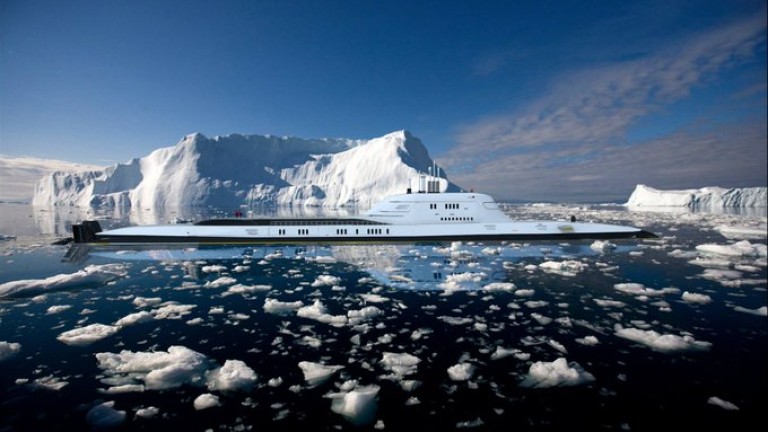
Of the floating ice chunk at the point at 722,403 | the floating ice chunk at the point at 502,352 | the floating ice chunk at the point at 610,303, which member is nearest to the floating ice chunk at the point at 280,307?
the floating ice chunk at the point at 502,352

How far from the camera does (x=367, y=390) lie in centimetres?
708

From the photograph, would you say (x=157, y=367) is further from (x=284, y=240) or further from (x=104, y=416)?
(x=284, y=240)

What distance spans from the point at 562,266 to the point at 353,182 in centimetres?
14072

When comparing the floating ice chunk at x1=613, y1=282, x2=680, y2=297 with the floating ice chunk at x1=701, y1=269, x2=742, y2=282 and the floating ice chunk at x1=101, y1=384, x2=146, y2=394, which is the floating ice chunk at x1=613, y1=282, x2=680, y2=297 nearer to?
the floating ice chunk at x1=701, y1=269, x2=742, y2=282

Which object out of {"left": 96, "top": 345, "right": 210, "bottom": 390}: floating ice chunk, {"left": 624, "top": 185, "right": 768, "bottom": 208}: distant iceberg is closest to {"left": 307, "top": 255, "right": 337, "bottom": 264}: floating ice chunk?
{"left": 96, "top": 345, "right": 210, "bottom": 390}: floating ice chunk

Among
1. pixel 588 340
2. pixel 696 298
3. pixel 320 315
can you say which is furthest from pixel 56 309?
pixel 696 298

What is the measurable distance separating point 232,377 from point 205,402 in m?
0.75

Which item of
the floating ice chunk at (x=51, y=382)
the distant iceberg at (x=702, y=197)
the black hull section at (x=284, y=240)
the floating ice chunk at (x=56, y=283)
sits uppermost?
the distant iceberg at (x=702, y=197)

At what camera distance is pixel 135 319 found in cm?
1103

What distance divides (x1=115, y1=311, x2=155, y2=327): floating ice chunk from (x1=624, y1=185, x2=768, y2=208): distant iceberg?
118 metres

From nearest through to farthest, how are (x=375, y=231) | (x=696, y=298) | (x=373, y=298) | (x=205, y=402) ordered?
(x=205, y=402)
(x=696, y=298)
(x=373, y=298)
(x=375, y=231)

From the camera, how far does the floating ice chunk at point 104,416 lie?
6137mm

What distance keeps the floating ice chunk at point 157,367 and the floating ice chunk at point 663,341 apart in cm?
1146

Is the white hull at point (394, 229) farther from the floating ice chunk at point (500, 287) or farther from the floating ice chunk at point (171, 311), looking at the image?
the floating ice chunk at point (171, 311)
